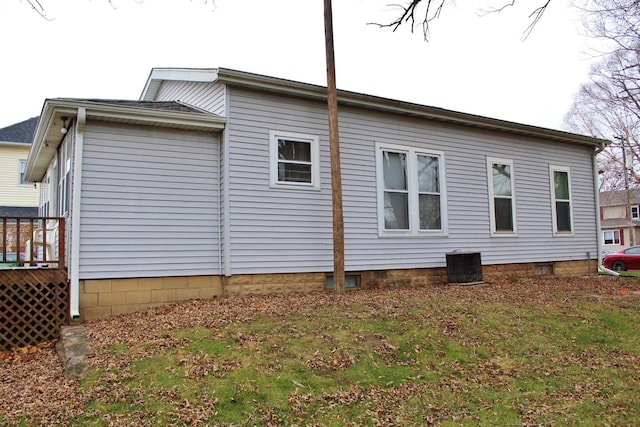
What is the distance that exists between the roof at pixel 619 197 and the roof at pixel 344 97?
105 feet

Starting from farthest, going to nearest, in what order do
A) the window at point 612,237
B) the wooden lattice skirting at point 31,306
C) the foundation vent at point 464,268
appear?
the window at point 612,237, the foundation vent at point 464,268, the wooden lattice skirting at point 31,306

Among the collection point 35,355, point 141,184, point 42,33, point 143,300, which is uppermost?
point 42,33

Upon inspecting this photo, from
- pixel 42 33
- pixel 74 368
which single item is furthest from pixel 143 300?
pixel 42 33

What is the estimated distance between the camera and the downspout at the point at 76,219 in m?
6.95

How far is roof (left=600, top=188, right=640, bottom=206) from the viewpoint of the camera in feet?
130

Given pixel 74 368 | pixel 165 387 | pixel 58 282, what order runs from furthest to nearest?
pixel 58 282 < pixel 74 368 < pixel 165 387

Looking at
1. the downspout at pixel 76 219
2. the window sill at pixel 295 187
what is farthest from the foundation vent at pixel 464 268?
the downspout at pixel 76 219

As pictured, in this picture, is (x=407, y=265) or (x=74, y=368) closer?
(x=74, y=368)

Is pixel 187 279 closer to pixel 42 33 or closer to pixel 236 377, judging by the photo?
pixel 236 377

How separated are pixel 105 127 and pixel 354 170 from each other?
4.38 metres

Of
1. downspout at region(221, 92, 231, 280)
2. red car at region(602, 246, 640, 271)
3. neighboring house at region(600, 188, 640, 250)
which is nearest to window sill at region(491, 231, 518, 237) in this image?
downspout at region(221, 92, 231, 280)

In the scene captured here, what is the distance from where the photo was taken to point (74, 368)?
4941 millimetres

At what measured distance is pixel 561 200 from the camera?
12.7 meters

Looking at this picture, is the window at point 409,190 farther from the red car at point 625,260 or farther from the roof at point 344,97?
the red car at point 625,260
